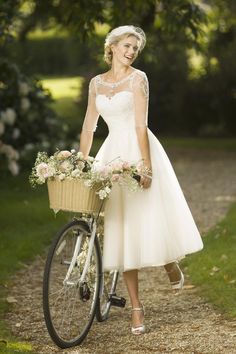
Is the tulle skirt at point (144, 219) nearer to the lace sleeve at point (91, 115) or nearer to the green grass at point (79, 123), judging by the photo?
the lace sleeve at point (91, 115)

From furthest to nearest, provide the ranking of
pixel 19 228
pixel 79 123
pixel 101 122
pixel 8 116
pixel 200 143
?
pixel 101 122 → pixel 79 123 → pixel 200 143 → pixel 8 116 → pixel 19 228

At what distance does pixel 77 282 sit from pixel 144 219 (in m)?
0.59

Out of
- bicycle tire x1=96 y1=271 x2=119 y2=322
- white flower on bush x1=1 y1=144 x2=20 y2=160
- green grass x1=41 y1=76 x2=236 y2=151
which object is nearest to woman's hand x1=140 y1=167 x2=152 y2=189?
bicycle tire x1=96 y1=271 x2=119 y2=322

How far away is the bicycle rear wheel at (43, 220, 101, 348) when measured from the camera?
5363mm

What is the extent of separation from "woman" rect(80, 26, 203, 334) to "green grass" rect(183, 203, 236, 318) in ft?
2.57

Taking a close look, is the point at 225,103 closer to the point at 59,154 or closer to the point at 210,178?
the point at 210,178

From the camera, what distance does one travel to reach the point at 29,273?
26.1 feet

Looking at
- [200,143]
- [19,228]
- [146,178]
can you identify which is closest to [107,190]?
[146,178]

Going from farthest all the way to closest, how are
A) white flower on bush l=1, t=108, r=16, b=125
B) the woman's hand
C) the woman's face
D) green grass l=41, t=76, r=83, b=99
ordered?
green grass l=41, t=76, r=83, b=99, white flower on bush l=1, t=108, r=16, b=125, the woman's face, the woman's hand

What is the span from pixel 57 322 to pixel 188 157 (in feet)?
41.2

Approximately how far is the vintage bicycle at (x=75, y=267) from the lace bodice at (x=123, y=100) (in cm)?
60

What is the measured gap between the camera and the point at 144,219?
5.71 meters

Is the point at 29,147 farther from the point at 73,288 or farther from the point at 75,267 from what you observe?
the point at 75,267

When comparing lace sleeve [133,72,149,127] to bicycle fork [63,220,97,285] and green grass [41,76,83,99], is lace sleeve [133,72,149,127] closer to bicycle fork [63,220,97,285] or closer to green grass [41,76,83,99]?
bicycle fork [63,220,97,285]
